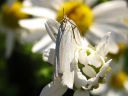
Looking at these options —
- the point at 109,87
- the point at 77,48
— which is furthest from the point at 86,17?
the point at 77,48

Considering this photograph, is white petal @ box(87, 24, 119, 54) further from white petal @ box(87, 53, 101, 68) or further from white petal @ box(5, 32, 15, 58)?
white petal @ box(87, 53, 101, 68)

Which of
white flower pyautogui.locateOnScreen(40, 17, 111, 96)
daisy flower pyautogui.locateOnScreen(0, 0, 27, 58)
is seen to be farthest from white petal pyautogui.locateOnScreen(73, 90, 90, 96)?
daisy flower pyautogui.locateOnScreen(0, 0, 27, 58)

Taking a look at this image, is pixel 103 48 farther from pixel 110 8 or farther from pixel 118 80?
pixel 118 80

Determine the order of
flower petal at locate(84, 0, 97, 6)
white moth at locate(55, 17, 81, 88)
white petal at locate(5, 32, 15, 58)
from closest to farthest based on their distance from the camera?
1. white moth at locate(55, 17, 81, 88)
2. flower petal at locate(84, 0, 97, 6)
3. white petal at locate(5, 32, 15, 58)

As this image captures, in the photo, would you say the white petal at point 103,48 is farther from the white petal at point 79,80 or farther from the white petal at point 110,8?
the white petal at point 110,8

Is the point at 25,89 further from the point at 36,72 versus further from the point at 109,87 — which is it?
the point at 109,87

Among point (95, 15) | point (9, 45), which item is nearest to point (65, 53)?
point (95, 15)

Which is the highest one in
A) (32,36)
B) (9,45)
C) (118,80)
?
(32,36)
